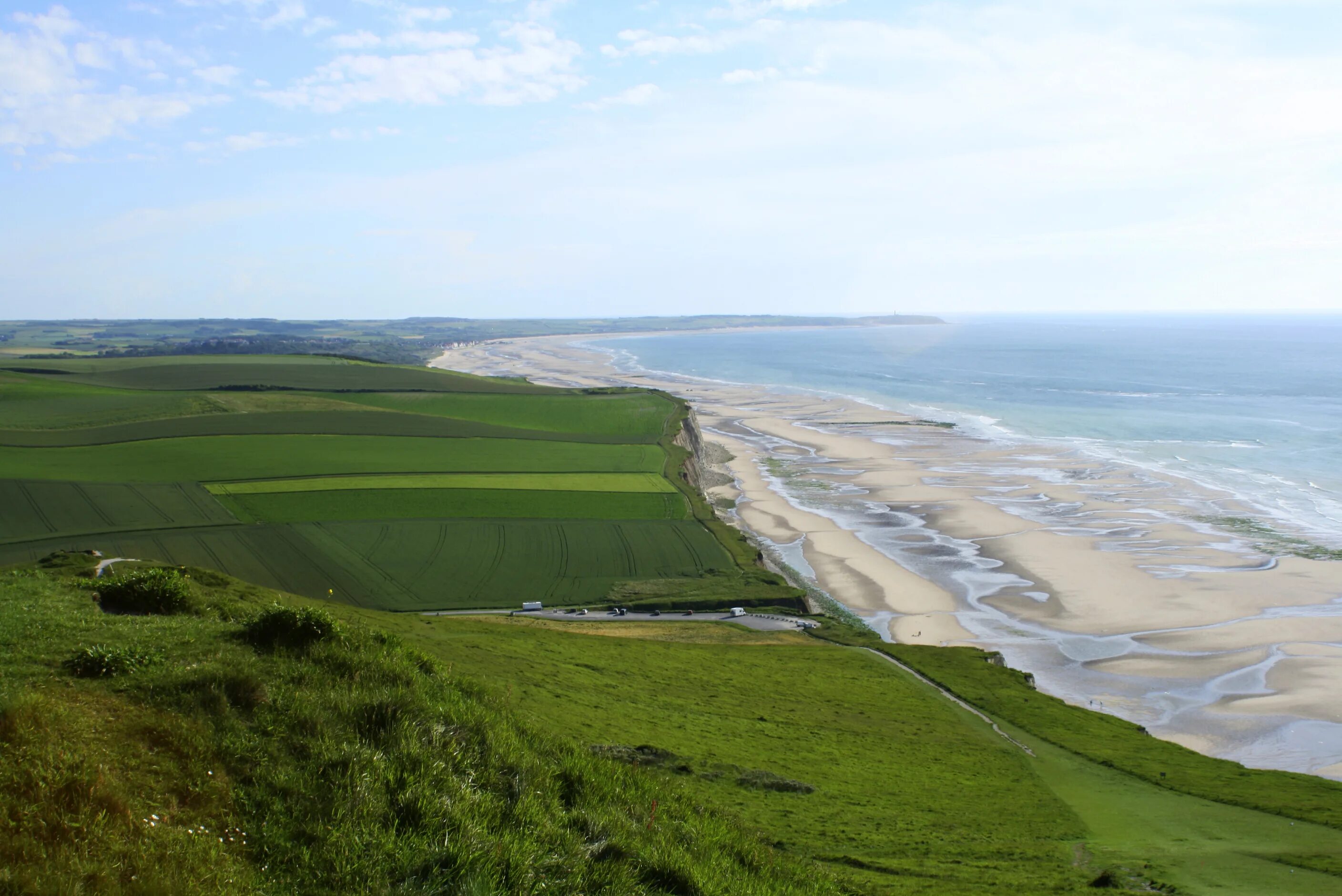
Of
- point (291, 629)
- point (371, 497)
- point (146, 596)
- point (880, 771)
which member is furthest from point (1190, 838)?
point (371, 497)

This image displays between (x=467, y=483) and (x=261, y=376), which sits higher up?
(x=261, y=376)

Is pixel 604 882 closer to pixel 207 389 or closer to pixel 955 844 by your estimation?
pixel 955 844

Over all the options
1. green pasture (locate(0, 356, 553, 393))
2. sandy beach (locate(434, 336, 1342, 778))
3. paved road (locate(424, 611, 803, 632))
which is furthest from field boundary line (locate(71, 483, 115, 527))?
green pasture (locate(0, 356, 553, 393))

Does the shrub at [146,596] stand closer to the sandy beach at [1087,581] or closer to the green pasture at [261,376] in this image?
the sandy beach at [1087,581]

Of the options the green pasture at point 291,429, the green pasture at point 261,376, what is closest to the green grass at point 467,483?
the green pasture at point 291,429

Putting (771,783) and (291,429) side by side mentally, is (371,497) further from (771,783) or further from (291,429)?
(771,783)

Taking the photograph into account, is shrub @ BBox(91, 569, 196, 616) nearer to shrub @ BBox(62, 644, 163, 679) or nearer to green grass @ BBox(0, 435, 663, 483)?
shrub @ BBox(62, 644, 163, 679)
